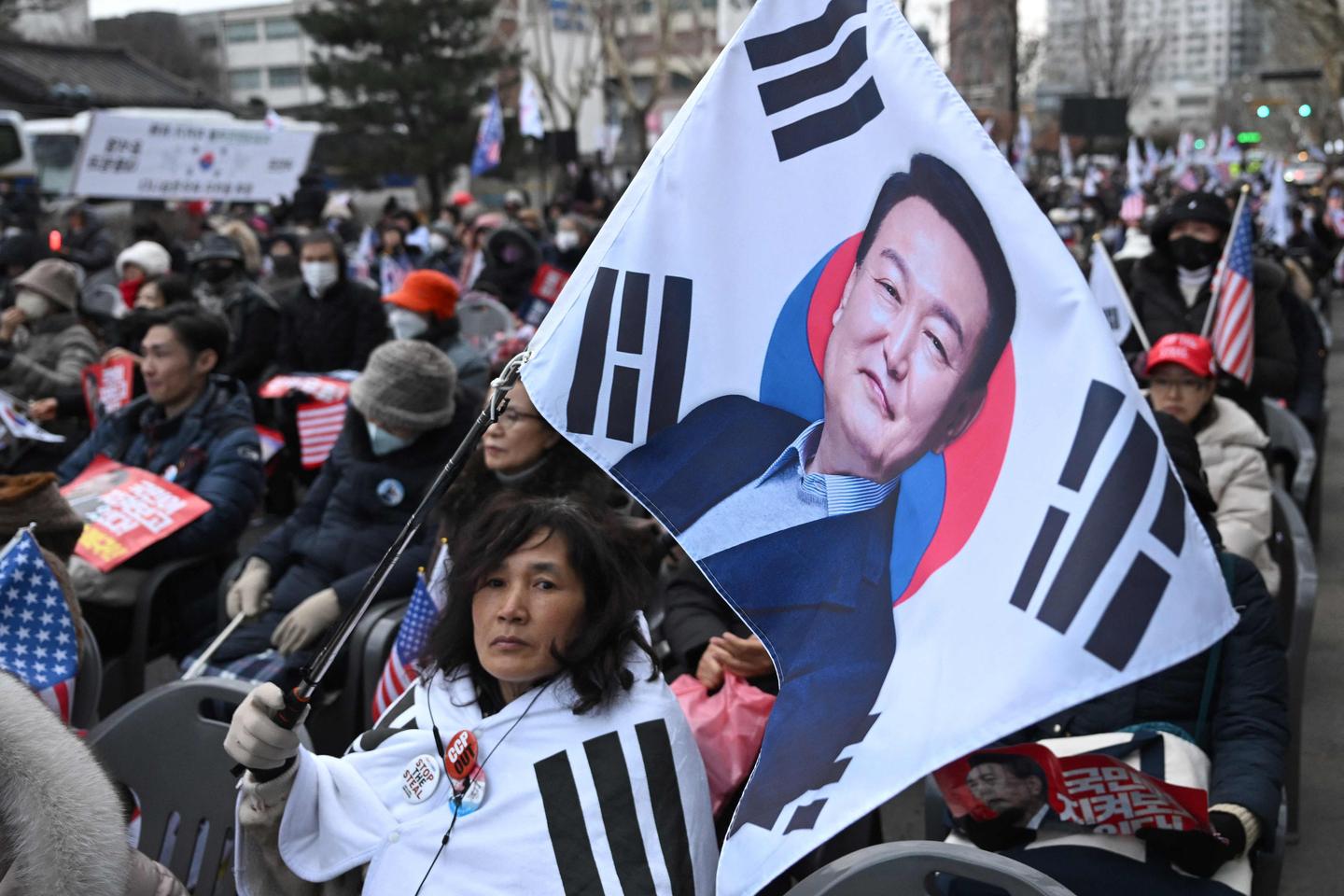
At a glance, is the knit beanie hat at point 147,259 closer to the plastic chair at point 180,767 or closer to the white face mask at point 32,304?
the white face mask at point 32,304

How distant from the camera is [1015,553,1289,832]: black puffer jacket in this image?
116 inches

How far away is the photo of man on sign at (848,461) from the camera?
2.18m

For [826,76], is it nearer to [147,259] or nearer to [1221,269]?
[1221,269]

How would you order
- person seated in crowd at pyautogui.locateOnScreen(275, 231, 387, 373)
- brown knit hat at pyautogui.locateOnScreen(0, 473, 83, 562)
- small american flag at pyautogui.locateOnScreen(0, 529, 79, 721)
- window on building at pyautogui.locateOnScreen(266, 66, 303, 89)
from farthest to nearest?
window on building at pyautogui.locateOnScreen(266, 66, 303, 89), person seated in crowd at pyautogui.locateOnScreen(275, 231, 387, 373), brown knit hat at pyautogui.locateOnScreen(0, 473, 83, 562), small american flag at pyautogui.locateOnScreen(0, 529, 79, 721)

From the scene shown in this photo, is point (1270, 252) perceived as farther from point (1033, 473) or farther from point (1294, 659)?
point (1033, 473)

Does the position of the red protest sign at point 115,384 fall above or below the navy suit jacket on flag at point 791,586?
below

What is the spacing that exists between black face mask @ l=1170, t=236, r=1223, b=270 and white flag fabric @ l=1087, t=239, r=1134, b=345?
28 cm

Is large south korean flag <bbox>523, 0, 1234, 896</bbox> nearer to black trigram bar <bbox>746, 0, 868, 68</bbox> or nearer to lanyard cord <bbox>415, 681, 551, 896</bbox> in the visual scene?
black trigram bar <bbox>746, 0, 868, 68</bbox>

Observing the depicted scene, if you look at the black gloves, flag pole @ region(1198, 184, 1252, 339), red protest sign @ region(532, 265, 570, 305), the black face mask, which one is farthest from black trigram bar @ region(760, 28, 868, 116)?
red protest sign @ region(532, 265, 570, 305)

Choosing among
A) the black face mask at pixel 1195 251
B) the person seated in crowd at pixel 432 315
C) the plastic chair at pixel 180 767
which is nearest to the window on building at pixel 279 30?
the person seated in crowd at pixel 432 315

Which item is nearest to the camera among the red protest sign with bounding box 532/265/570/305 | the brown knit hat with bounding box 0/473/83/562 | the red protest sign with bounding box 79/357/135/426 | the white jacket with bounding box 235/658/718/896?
the white jacket with bounding box 235/658/718/896

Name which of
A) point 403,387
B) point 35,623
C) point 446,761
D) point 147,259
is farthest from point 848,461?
point 147,259

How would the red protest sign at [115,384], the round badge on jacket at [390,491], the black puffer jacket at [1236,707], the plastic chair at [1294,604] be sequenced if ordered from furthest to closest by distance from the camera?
the red protest sign at [115,384] < the round badge on jacket at [390,491] < the plastic chair at [1294,604] < the black puffer jacket at [1236,707]

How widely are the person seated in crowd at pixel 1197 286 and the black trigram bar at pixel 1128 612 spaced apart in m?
4.41
